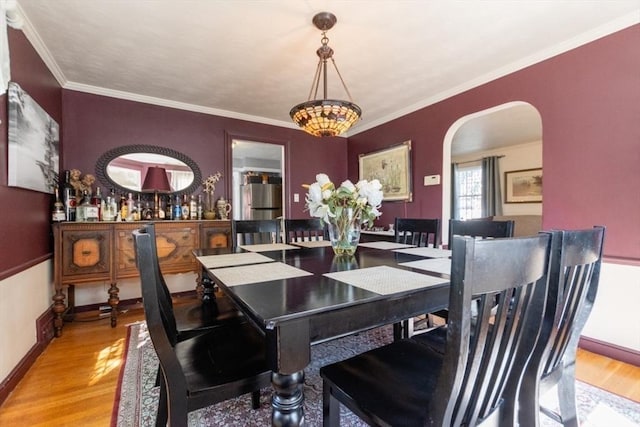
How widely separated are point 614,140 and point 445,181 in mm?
1381

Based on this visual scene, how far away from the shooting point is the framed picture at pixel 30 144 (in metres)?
1.74

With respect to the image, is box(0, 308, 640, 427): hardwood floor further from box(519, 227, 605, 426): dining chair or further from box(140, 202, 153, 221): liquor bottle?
box(140, 202, 153, 221): liquor bottle

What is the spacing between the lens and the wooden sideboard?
2385 millimetres

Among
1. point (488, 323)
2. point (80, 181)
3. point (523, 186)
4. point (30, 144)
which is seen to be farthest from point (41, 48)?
point (523, 186)

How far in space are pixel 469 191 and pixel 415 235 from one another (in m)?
5.17

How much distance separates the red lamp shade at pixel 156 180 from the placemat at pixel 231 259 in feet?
6.73

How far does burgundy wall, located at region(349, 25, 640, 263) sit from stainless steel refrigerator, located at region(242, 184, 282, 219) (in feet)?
14.5

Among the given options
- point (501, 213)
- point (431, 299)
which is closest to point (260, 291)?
point (431, 299)

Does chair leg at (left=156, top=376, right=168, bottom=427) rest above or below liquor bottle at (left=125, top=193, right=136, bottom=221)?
below

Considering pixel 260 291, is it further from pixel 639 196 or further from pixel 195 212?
pixel 195 212

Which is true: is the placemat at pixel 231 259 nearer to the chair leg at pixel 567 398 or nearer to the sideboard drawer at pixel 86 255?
the chair leg at pixel 567 398

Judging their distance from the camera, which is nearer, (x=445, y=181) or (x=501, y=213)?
(x=445, y=181)

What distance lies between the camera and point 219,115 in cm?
362

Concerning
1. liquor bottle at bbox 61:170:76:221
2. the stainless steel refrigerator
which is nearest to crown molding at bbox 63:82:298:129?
liquor bottle at bbox 61:170:76:221
